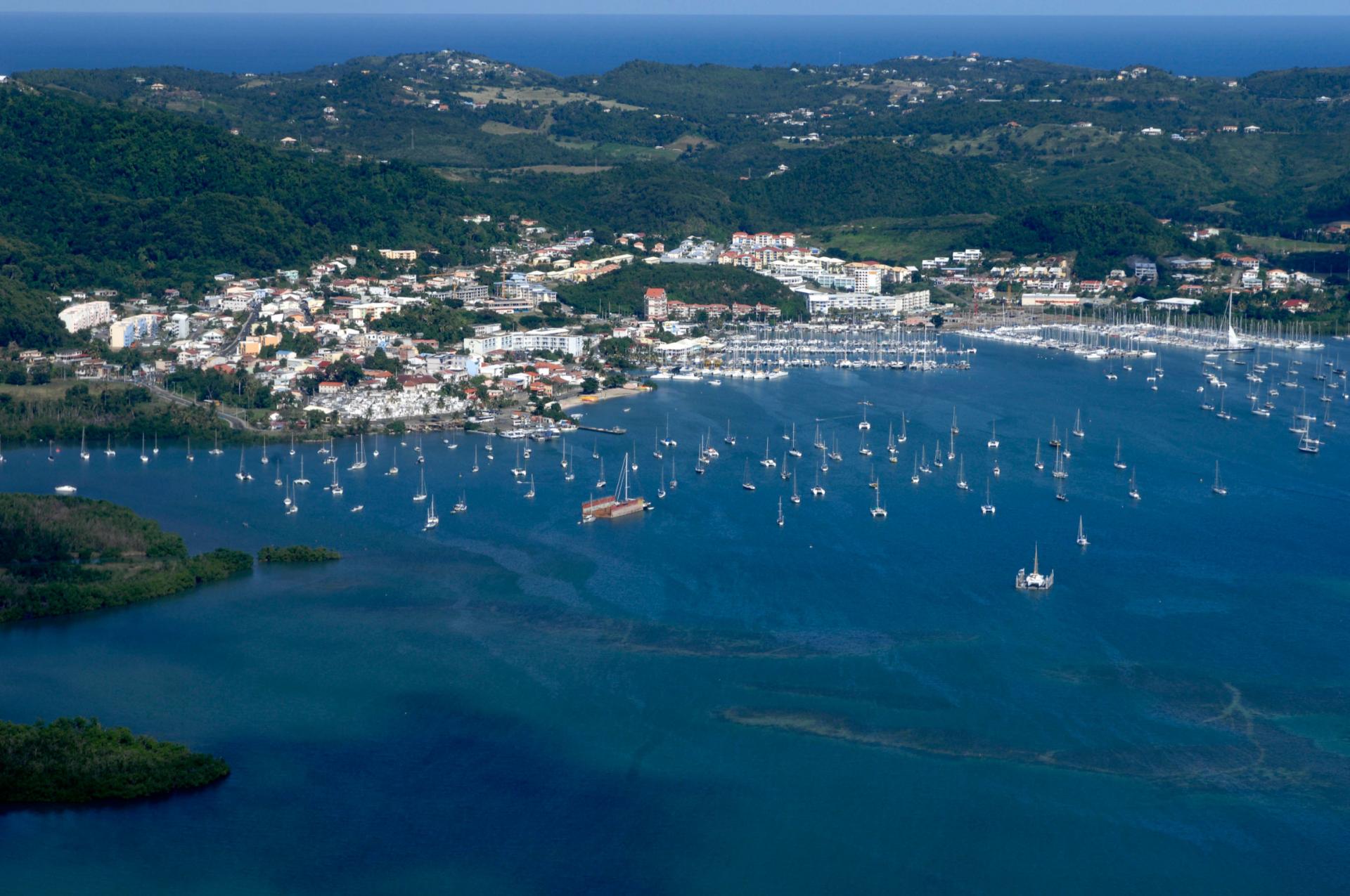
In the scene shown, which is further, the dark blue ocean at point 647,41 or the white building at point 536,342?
the dark blue ocean at point 647,41

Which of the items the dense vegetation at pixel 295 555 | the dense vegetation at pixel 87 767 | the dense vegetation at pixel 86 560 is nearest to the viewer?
the dense vegetation at pixel 87 767

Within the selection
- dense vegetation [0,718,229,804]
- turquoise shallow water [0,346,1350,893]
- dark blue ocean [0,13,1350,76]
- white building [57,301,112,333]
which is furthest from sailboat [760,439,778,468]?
dark blue ocean [0,13,1350,76]

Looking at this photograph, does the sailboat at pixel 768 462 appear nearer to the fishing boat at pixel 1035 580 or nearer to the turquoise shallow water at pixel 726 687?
the turquoise shallow water at pixel 726 687

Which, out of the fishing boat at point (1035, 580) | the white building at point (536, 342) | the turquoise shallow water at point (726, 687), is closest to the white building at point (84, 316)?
the white building at point (536, 342)

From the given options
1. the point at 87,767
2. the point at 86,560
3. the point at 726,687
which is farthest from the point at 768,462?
the point at 87,767

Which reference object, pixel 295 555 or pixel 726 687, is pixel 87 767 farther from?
pixel 295 555

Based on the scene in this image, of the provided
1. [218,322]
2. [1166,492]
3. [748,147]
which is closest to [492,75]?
[748,147]

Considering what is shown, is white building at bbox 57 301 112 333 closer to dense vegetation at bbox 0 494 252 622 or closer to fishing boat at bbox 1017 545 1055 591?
dense vegetation at bbox 0 494 252 622
